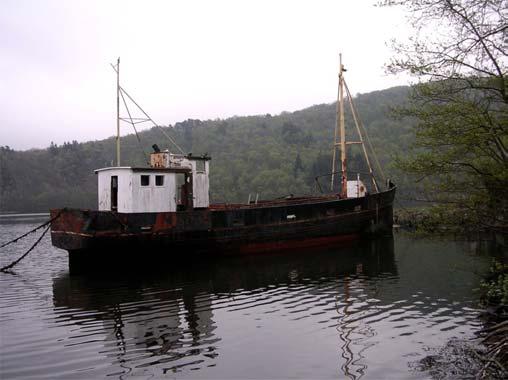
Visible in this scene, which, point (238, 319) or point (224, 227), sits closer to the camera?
point (238, 319)

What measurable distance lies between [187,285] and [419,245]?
14.2m

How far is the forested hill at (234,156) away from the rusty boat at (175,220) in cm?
4760

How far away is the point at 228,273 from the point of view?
661 inches

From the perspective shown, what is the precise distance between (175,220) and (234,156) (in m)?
81.9

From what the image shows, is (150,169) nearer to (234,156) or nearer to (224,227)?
(224,227)

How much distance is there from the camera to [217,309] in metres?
11.7

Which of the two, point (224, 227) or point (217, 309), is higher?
point (224, 227)

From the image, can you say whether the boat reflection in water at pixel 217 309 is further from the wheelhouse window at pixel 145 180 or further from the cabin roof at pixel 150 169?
the cabin roof at pixel 150 169

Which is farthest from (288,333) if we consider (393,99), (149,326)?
(393,99)

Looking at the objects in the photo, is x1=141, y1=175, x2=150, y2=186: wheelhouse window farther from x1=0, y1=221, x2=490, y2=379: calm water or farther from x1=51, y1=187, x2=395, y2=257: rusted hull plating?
x1=0, y1=221, x2=490, y2=379: calm water

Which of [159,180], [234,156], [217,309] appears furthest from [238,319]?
[234,156]

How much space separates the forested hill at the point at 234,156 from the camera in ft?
260

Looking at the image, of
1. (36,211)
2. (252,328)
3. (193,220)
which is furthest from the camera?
(36,211)

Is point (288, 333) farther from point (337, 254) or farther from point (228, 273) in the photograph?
point (337, 254)
